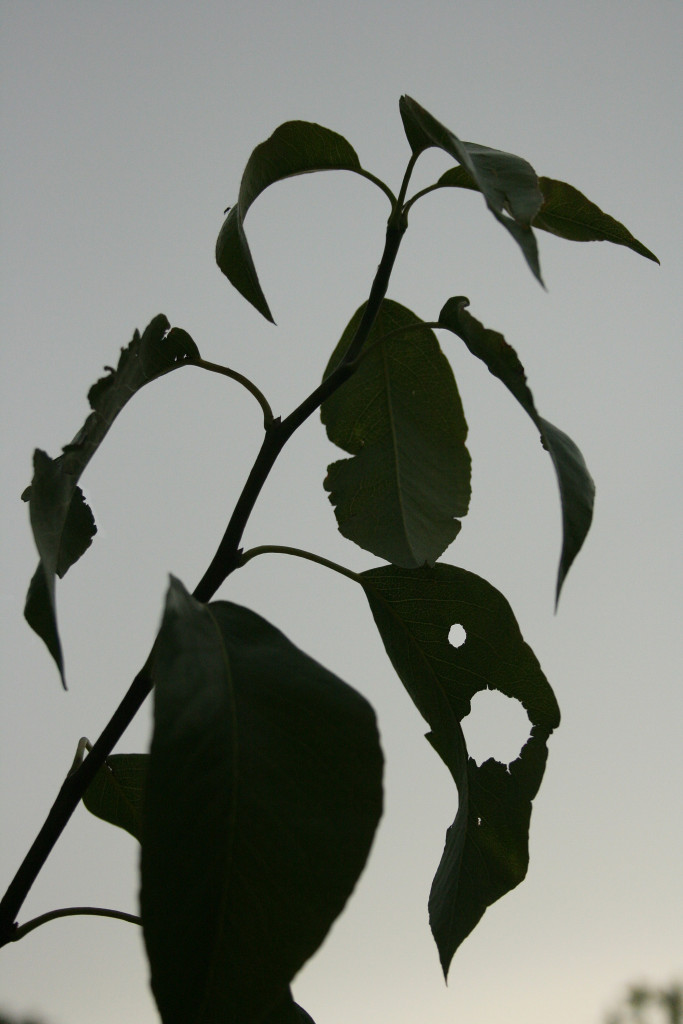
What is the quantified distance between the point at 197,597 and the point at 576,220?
0.34m

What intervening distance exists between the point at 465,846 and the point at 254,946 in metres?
0.30

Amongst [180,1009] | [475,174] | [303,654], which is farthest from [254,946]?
[475,174]

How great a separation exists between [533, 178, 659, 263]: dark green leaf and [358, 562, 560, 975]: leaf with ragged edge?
268 mm

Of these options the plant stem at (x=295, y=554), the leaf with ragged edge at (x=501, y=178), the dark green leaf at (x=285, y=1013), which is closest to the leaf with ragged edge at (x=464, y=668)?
the plant stem at (x=295, y=554)

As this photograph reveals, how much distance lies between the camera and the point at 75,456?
0.54 m

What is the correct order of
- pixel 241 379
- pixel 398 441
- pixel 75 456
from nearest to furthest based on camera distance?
pixel 75 456 < pixel 241 379 < pixel 398 441

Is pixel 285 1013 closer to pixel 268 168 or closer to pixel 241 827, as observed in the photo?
pixel 241 827

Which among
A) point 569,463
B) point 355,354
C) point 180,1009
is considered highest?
point 355,354

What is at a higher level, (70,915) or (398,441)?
(398,441)

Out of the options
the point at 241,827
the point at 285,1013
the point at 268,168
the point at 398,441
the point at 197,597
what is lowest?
the point at 285,1013

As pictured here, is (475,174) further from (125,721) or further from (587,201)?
(125,721)

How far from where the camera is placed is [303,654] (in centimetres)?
50

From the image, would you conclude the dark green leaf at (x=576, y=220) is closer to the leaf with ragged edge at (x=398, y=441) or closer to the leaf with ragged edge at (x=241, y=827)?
the leaf with ragged edge at (x=398, y=441)

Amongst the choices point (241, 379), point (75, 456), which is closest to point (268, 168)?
point (241, 379)
